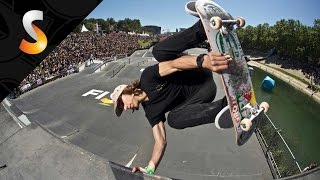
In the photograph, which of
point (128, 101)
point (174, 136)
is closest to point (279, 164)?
point (174, 136)

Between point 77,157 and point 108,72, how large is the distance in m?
1.11

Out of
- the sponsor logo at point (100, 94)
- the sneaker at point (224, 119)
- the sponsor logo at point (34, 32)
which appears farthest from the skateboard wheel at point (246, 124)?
the sponsor logo at point (34, 32)

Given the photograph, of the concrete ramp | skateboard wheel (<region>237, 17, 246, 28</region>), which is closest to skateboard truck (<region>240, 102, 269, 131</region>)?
skateboard wheel (<region>237, 17, 246, 28</region>)

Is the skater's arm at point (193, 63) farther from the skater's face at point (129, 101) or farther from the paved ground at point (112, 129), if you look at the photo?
the skater's face at point (129, 101)

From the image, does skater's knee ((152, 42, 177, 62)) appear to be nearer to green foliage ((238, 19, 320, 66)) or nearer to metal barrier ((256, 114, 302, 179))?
green foliage ((238, 19, 320, 66))

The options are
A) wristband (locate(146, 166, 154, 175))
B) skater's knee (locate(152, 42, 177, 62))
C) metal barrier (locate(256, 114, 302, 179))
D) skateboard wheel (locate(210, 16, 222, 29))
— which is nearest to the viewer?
skateboard wheel (locate(210, 16, 222, 29))

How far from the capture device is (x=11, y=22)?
8.33 meters

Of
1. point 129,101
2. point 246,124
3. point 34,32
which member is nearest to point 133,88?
point 129,101

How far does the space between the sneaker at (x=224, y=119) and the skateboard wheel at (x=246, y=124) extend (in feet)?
0.41

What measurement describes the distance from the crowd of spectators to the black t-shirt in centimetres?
39

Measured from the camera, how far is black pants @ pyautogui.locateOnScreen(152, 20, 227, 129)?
2.68 m

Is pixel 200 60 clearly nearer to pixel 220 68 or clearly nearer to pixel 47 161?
pixel 220 68

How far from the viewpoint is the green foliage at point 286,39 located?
293 cm

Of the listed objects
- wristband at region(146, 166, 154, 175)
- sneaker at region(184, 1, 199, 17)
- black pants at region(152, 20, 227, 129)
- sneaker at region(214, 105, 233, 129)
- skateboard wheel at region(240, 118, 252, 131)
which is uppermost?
sneaker at region(184, 1, 199, 17)
